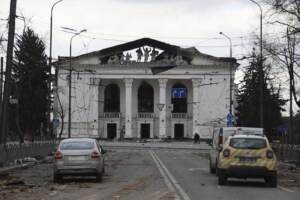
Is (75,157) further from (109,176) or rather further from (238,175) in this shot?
(238,175)

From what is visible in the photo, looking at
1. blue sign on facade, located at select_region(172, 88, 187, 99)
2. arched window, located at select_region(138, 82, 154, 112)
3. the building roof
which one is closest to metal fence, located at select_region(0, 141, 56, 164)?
the building roof

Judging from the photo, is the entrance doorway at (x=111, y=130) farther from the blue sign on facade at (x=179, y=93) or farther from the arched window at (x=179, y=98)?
the blue sign on facade at (x=179, y=93)

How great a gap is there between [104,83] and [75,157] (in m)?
92.3

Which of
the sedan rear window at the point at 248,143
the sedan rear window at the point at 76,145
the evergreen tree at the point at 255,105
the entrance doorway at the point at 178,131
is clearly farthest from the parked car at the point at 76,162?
the entrance doorway at the point at 178,131

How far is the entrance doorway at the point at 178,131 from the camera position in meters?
111

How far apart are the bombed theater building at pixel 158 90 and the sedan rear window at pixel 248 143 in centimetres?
8433

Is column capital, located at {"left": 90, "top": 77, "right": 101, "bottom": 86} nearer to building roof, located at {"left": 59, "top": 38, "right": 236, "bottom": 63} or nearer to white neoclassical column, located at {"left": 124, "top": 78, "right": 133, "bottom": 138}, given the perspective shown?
building roof, located at {"left": 59, "top": 38, "right": 236, "bottom": 63}

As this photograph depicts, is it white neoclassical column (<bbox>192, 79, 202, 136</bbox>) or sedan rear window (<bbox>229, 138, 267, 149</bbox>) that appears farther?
white neoclassical column (<bbox>192, 79, 202, 136</bbox>)

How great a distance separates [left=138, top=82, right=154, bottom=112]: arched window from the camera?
11512 cm

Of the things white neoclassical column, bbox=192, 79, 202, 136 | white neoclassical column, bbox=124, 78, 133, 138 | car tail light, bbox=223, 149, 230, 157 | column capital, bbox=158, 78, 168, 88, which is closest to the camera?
car tail light, bbox=223, 149, 230, 157

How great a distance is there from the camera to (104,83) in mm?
114625

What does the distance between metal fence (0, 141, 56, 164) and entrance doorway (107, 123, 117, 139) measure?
62651 millimetres

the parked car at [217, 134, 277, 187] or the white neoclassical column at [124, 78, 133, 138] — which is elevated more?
the white neoclassical column at [124, 78, 133, 138]

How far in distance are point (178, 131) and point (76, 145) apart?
88.7 metres
